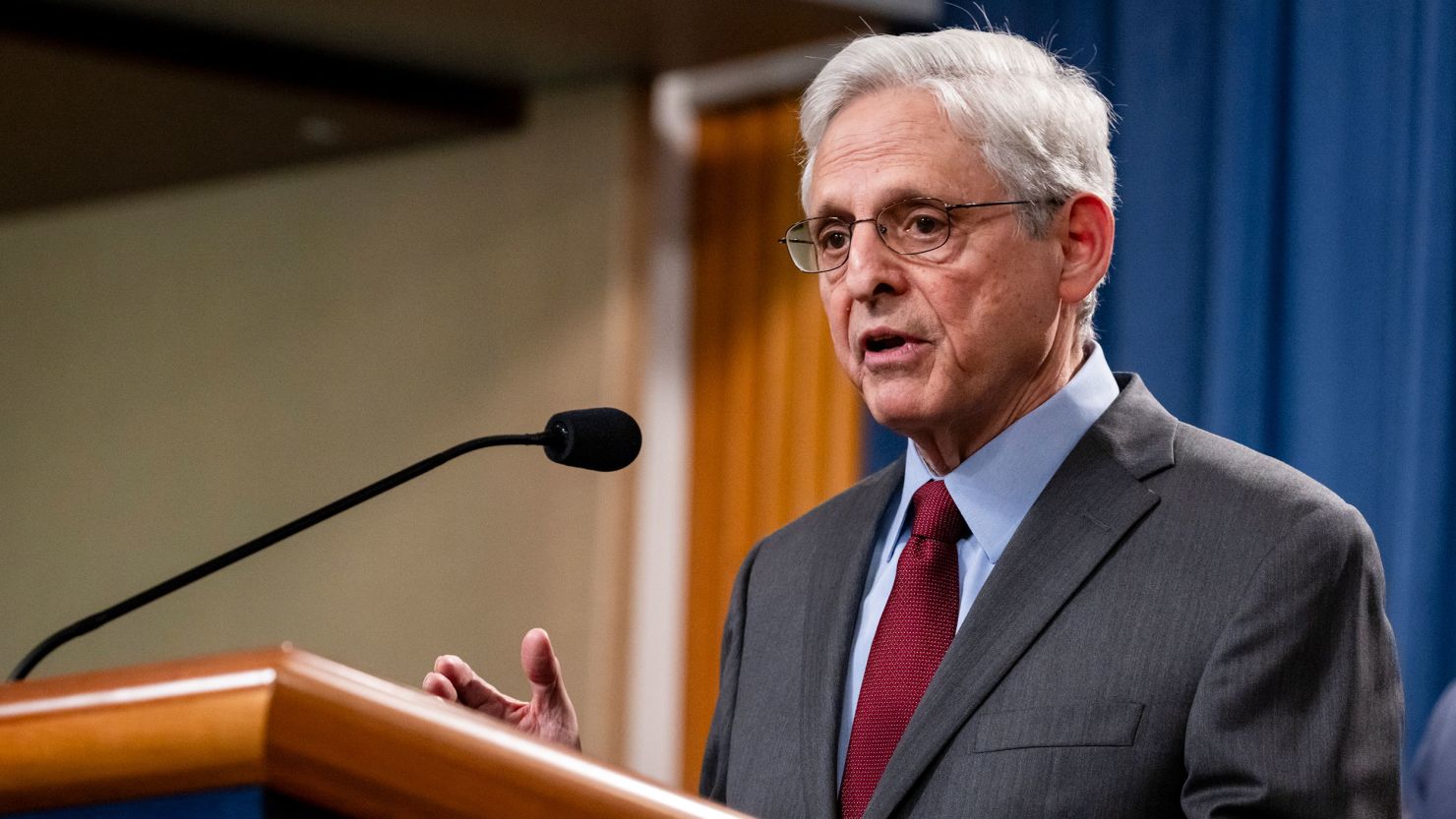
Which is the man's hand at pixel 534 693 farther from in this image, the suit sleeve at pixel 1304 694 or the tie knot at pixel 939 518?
the suit sleeve at pixel 1304 694

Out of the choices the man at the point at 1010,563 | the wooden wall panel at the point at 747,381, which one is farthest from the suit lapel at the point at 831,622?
the wooden wall panel at the point at 747,381

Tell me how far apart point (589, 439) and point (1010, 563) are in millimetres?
459

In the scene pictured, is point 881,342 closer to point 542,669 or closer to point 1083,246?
point 1083,246

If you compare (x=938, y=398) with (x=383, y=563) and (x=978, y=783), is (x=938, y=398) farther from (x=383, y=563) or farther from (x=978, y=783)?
(x=383, y=563)

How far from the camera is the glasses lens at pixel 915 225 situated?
1.80 metres

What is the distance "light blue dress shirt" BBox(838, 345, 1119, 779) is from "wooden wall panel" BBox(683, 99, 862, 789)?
373cm

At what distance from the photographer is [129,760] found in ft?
2.80

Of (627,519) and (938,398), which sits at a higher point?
(938,398)

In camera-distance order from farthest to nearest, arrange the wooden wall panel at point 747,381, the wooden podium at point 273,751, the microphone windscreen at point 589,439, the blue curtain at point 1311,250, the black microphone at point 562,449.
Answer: the wooden wall panel at point 747,381, the blue curtain at point 1311,250, the microphone windscreen at point 589,439, the black microphone at point 562,449, the wooden podium at point 273,751

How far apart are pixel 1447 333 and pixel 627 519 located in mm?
2948

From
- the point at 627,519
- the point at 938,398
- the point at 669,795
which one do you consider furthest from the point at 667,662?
the point at 669,795

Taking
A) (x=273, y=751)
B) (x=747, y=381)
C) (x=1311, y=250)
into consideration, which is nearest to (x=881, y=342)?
(x=273, y=751)

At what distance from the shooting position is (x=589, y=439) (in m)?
1.68

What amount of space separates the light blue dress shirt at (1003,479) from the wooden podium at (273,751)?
89cm
